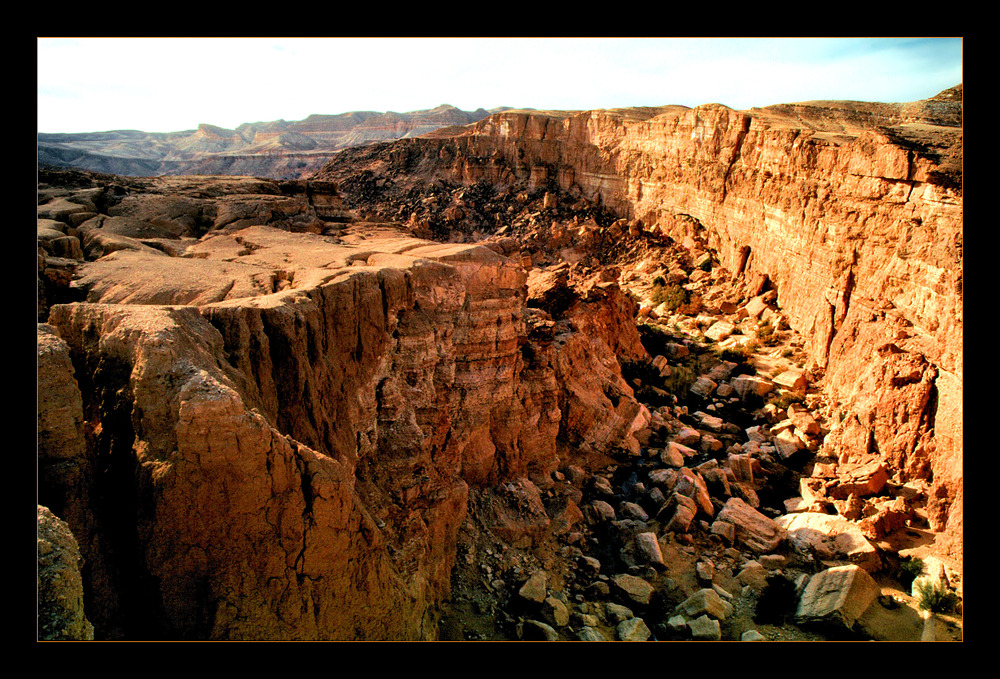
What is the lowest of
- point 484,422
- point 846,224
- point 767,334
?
point 484,422

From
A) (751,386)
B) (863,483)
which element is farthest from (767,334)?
(863,483)

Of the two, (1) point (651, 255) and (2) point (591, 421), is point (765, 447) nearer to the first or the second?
(2) point (591, 421)

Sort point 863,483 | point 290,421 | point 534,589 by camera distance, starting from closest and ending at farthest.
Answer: point 290,421, point 534,589, point 863,483

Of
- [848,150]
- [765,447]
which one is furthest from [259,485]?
[848,150]

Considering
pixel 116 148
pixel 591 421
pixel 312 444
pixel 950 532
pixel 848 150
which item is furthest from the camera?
pixel 116 148

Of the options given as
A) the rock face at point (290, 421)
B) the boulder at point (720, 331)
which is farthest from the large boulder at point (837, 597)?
the boulder at point (720, 331)

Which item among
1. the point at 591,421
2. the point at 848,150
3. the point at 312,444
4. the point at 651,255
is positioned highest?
the point at 848,150

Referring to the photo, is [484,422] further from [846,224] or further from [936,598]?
[846,224]
